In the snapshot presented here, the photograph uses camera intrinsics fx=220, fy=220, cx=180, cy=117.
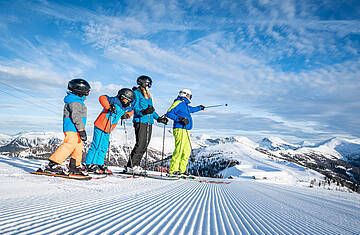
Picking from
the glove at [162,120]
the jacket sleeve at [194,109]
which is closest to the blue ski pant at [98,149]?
the glove at [162,120]

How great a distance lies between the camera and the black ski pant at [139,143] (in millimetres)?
5688

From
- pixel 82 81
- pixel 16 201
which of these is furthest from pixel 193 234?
pixel 82 81

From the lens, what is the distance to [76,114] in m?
4.19

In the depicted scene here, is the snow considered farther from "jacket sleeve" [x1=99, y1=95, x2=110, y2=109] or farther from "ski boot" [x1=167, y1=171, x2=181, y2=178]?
"jacket sleeve" [x1=99, y1=95, x2=110, y2=109]

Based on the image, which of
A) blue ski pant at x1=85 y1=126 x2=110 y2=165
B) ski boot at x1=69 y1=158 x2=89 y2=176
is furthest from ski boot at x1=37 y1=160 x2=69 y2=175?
blue ski pant at x1=85 y1=126 x2=110 y2=165

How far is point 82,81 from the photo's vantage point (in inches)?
173

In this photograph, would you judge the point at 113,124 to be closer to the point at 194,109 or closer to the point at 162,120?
the point at 162,120

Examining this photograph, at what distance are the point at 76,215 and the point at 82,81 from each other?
3.46 meters

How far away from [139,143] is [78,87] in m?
2.11

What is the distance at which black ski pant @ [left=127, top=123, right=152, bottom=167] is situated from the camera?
5.69 m

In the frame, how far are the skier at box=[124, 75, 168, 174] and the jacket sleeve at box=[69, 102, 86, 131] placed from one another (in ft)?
5.85

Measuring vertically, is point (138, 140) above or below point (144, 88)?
below

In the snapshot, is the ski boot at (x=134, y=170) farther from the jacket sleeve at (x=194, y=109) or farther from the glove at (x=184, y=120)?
the jacket sleeve at (x=194, y=109)

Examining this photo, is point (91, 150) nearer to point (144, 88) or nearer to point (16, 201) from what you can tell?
point (144, 88)
